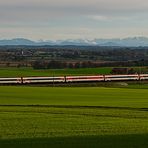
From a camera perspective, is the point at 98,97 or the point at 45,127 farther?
the point at 98,97

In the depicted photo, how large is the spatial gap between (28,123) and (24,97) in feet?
69.0

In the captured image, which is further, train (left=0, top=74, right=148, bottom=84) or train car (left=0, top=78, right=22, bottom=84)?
train (left=0, top=74, right=148, bottom=84)

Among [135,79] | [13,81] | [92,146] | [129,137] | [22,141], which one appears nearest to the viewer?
[92,146]

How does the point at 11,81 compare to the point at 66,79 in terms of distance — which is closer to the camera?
the point at 11,81

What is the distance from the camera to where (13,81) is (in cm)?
6269

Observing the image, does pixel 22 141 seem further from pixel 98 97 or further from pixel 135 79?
pixel 135 79

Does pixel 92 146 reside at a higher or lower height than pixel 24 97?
higher

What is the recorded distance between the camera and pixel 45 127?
19719mm

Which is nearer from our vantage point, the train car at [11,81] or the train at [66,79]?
the train car at [11,81]

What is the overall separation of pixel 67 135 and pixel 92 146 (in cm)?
281

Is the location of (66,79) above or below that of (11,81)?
below

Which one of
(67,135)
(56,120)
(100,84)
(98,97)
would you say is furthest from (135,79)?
(67,135)

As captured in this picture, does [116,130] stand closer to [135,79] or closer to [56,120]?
[56,120]

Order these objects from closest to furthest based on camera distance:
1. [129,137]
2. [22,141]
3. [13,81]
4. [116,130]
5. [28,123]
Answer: [22,141], [129,137], [116,130], [28,123], [13,81]
